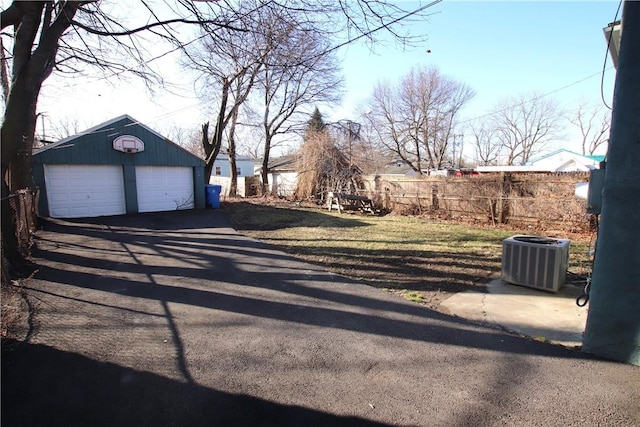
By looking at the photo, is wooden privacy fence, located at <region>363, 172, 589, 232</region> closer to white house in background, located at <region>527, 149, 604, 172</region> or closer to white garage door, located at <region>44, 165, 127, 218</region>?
white garage door, located at <region>44, 165, 127, 218</region>

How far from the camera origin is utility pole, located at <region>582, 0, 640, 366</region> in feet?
8.72

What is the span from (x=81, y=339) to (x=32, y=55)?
5978 millimetres

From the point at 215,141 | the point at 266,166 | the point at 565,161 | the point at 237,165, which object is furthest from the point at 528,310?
the point at 237,165

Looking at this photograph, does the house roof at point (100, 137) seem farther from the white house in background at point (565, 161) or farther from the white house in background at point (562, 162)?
the white house in background at point (565, 161)

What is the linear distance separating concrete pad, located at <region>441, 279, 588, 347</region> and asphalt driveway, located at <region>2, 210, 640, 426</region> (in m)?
0.28

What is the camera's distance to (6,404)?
230cm

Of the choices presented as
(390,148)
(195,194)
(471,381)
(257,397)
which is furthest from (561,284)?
(390,148)

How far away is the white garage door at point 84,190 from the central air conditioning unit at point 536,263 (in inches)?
565

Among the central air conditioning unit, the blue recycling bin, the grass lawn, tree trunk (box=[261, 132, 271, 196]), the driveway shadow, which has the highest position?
tree trunk (box=[261, 132, 271, 196])

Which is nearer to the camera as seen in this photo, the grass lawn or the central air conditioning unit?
the central air conditioning unit

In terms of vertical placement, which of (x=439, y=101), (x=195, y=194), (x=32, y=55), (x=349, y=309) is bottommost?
(x=349, y=309)

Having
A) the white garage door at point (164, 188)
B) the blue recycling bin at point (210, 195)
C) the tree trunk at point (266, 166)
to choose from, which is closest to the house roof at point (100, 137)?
the white garage door at point (164, 188)

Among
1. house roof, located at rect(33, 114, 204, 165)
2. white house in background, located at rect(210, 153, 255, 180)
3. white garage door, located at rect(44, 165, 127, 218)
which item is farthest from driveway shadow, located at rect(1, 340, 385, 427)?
white house in background, located at rect(210, 153, 255, 180)

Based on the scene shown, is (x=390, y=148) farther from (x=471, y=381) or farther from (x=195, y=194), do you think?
(x=471, y=381)
